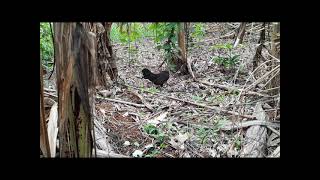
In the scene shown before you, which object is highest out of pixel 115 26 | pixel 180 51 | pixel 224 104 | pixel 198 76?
pixel 115 26

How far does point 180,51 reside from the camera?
450cm

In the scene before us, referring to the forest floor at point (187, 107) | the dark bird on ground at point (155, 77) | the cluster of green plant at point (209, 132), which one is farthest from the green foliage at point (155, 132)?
the dark bird on ground at point (155, 77)

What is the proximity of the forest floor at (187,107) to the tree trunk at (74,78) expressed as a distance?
129 centimetres

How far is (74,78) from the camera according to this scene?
154cm

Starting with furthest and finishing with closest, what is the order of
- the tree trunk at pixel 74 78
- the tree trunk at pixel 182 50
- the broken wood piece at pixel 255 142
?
the tree trunk at pixel 182 50 < the broken wood piece at pixel 255 142 < the tree trunk at pixel 74 78

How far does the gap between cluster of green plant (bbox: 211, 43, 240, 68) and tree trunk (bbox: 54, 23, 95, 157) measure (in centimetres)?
270

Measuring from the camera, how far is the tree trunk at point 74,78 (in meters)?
1.53

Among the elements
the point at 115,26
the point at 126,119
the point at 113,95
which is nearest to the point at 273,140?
the point at 126,119

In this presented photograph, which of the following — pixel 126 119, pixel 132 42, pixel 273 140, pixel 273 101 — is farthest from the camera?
pixel 132 42

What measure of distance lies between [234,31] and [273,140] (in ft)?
7.11

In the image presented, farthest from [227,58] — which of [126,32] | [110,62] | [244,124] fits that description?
[244,124]

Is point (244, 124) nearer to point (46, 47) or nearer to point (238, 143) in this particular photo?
point (238, 143)

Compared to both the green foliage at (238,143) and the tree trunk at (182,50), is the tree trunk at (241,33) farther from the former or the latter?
the green foliage at (238,143)
